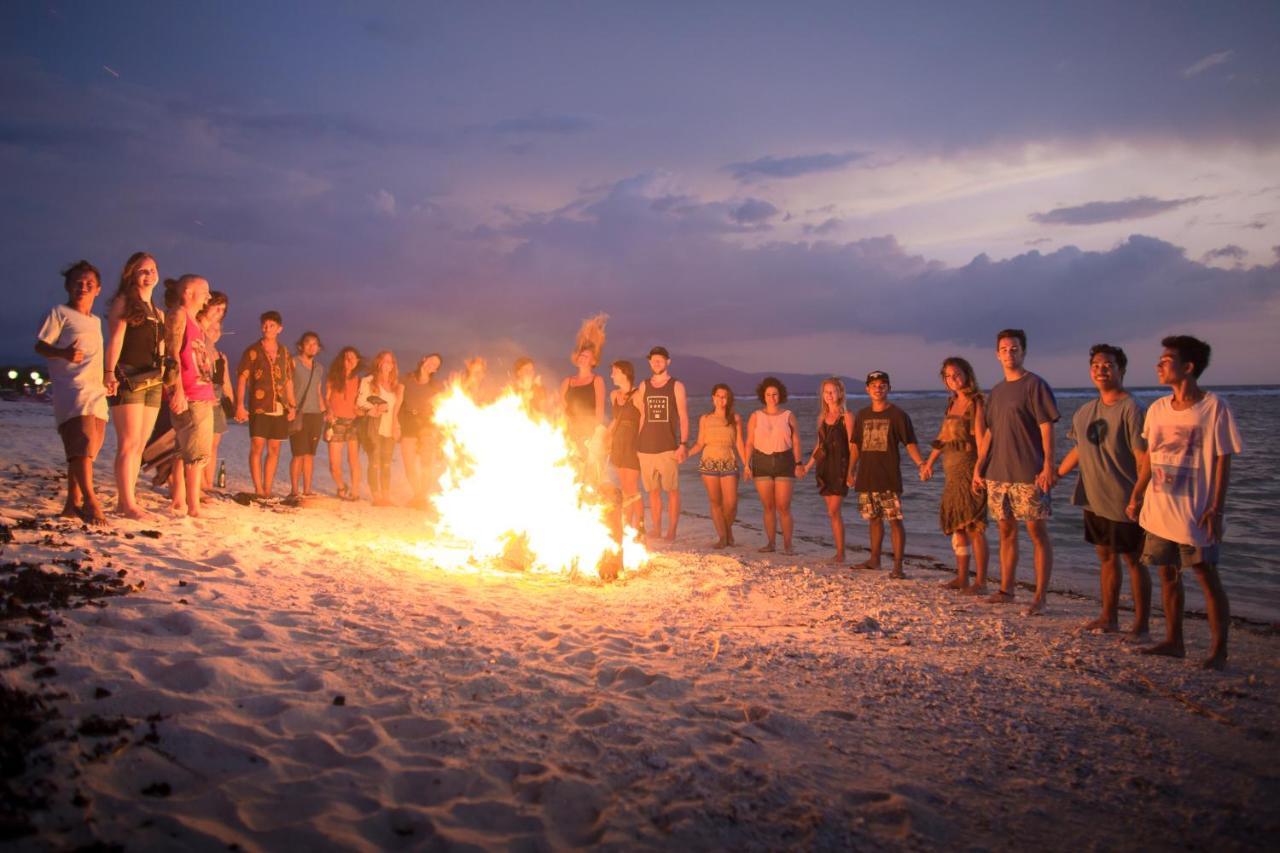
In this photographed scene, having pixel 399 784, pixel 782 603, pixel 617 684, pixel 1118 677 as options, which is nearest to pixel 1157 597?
pixel 1118 677

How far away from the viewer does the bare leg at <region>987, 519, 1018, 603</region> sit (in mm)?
6902

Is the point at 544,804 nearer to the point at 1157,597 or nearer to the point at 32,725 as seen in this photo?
the point at 32,725

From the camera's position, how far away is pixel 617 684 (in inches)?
170

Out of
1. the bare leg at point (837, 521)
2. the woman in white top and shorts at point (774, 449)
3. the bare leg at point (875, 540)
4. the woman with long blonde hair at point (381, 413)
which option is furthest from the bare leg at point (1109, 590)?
the woman with long blonde hair at point (381, 413)

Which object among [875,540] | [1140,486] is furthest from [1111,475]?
[875,540]

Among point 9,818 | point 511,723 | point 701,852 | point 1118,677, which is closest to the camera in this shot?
point 9,818

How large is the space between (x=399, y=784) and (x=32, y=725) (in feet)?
5.29

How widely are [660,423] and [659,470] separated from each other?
0.72 metres

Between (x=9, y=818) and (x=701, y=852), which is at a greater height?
(x=9, y=818)

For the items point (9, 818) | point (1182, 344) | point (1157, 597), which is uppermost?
point (1182, 344)

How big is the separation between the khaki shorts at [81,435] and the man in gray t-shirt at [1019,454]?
839cm

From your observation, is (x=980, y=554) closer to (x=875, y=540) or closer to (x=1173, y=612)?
(x=875, y=540)

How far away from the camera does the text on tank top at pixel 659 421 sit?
31.5ft

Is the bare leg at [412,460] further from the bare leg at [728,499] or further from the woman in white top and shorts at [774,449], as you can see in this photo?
the woman in white top and shorts at [774,449]
